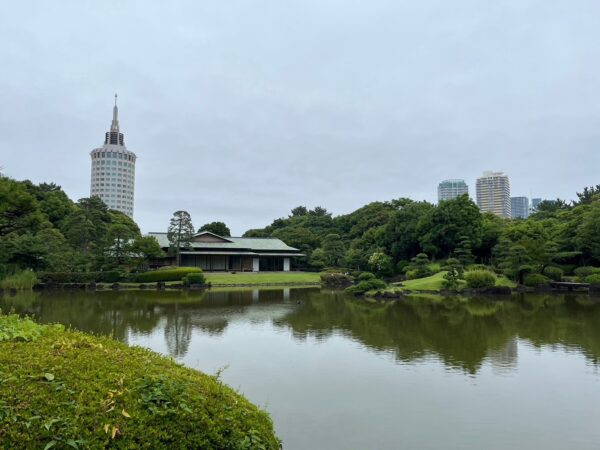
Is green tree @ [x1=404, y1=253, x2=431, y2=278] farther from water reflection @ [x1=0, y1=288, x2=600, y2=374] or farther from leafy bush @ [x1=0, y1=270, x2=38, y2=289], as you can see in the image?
leafy bush @ [x1=0, y1=270, x2=38, y2=289]

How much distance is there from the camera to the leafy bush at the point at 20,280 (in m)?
25.8

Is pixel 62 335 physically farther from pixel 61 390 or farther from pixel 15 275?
pixel 15 275

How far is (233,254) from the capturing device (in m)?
40.4

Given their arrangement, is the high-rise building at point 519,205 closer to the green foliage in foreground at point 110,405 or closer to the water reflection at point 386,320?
the water reflection at point 386,320

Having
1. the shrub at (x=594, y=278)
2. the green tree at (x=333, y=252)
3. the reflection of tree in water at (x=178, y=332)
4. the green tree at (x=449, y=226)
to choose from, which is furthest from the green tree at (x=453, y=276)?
the reflection of tree in water at (x=178, y=332)

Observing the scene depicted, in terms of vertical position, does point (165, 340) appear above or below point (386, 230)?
below

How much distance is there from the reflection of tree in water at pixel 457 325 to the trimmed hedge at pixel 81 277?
53.9 feet

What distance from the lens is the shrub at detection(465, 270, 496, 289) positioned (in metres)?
25.7

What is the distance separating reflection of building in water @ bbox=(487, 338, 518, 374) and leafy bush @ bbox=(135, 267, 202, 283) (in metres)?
25.6

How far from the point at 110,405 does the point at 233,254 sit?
37.8 m

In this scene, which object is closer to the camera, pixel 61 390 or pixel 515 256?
pixel 61 390

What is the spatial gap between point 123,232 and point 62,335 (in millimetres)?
30043

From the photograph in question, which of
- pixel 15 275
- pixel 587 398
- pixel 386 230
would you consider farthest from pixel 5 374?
pixel 386 230

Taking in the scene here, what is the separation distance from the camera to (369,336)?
12.4 metres
